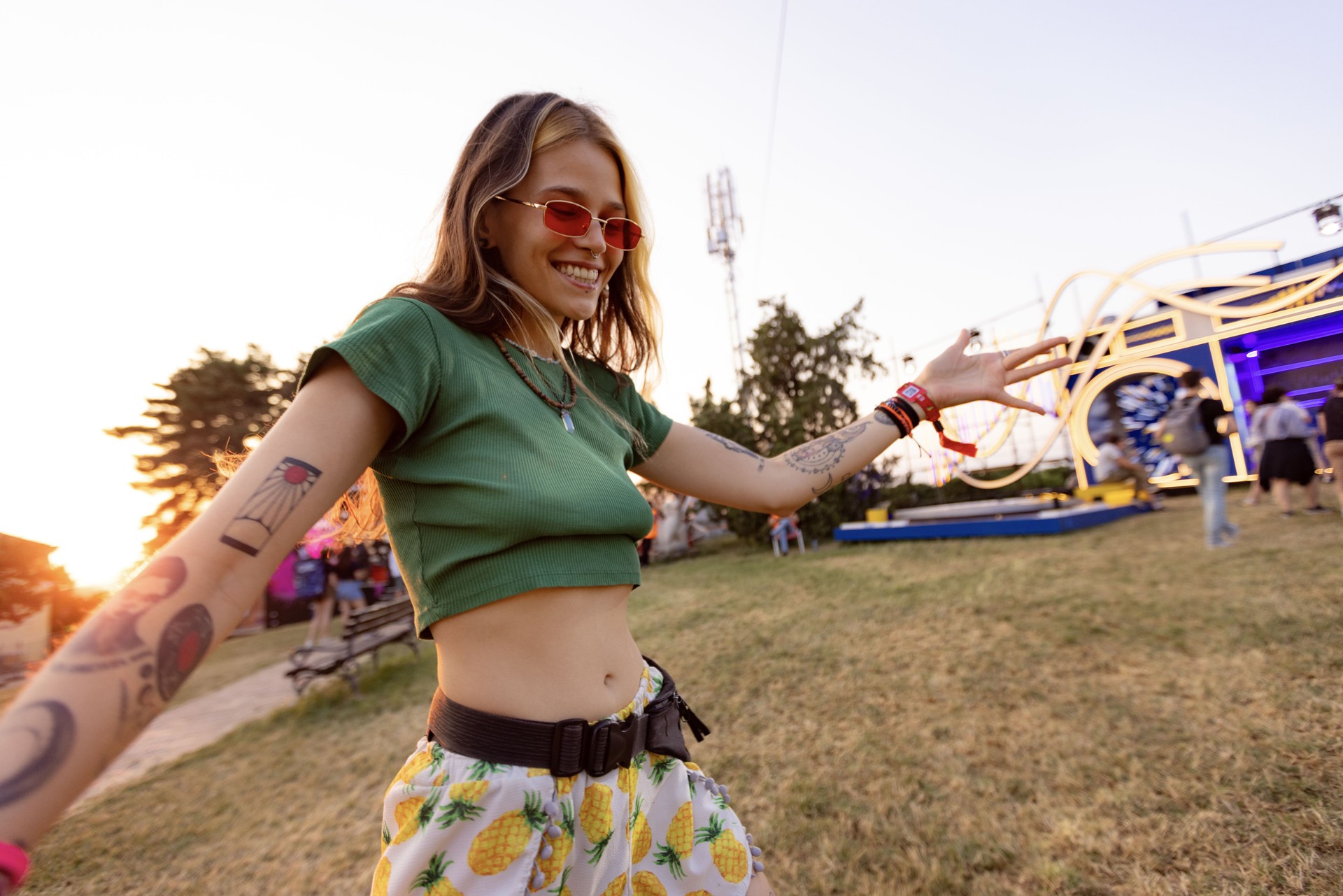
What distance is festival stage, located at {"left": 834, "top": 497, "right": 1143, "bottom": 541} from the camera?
10484 mm

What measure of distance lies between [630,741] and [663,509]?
1615cm

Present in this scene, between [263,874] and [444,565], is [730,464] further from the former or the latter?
[263,874]

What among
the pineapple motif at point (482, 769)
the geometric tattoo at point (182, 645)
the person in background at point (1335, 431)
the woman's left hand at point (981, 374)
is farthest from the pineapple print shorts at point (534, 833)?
the person in background at point (1335, 431)

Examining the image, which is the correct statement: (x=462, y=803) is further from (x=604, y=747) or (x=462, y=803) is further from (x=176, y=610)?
(x=176, y=610)

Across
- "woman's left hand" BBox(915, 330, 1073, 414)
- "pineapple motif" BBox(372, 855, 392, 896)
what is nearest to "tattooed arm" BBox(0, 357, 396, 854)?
"pineapple motif" BBox(372, 855, 392, 896)

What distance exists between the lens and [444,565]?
104cm

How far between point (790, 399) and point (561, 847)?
49.7 ft

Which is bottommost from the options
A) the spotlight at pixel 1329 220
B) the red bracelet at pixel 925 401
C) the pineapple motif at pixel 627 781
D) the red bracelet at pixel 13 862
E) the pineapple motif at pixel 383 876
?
the pineapple motif at pixel 383 876

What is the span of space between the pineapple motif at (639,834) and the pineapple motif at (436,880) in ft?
1.05

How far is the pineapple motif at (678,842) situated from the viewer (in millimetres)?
1262

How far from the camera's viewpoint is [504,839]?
3.41 ft

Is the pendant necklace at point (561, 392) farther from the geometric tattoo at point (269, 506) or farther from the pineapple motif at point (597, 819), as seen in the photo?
the pineapple motif at point (597, 819)

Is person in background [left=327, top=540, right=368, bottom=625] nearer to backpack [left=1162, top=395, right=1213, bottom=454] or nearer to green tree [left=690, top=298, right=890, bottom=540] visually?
green tree [left=690, top=298, right=890, bottom=540]

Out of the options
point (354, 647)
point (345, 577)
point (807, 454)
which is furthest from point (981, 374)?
point (345, 577)
